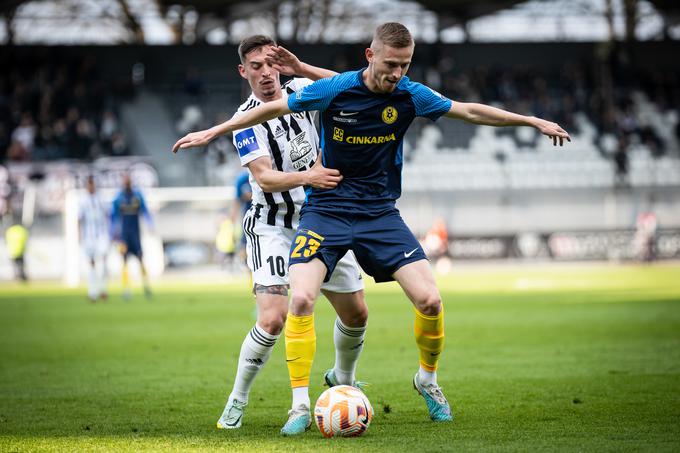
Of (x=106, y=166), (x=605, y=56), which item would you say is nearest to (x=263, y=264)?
(x=106, y=166)

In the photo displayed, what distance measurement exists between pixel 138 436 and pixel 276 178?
185 centimetres

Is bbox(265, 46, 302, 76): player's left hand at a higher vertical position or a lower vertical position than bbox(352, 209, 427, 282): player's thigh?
higher

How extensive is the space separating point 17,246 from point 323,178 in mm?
25359

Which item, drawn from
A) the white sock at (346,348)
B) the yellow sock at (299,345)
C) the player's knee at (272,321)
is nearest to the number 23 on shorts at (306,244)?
the yellow sock at (299,345)

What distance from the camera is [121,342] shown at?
1272cm

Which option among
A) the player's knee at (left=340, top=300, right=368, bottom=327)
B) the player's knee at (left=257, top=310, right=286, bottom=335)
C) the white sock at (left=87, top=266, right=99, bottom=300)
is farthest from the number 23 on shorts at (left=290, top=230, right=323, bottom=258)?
the white sock at (left=87, top=266, right=99, bottom=300)

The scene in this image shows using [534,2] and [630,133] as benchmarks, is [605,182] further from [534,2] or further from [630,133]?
[534,2]

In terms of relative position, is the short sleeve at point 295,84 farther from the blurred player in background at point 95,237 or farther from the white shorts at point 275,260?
the blurred player in background at point 95,237

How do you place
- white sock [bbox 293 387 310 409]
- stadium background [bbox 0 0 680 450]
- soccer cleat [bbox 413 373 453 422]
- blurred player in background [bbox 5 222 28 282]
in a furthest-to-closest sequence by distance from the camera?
stadium background [bbox 0 0 680 450] < blurred player in background [bbox 5 222 28 282] < soccer cleat [bbox 413 373 453 422] < white sock [bbox 293 387 310 409]

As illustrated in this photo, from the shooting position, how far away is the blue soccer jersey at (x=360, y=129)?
6223 millimetres

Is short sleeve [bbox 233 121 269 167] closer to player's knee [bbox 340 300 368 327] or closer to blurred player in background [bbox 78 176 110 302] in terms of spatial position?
player's knee [bbox 340 300 368 327]

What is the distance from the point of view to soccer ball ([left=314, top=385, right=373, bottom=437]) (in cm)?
592

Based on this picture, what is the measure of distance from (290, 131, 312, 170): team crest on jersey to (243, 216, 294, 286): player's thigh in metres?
0.48

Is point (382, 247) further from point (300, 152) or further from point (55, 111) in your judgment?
point (55, 111)
